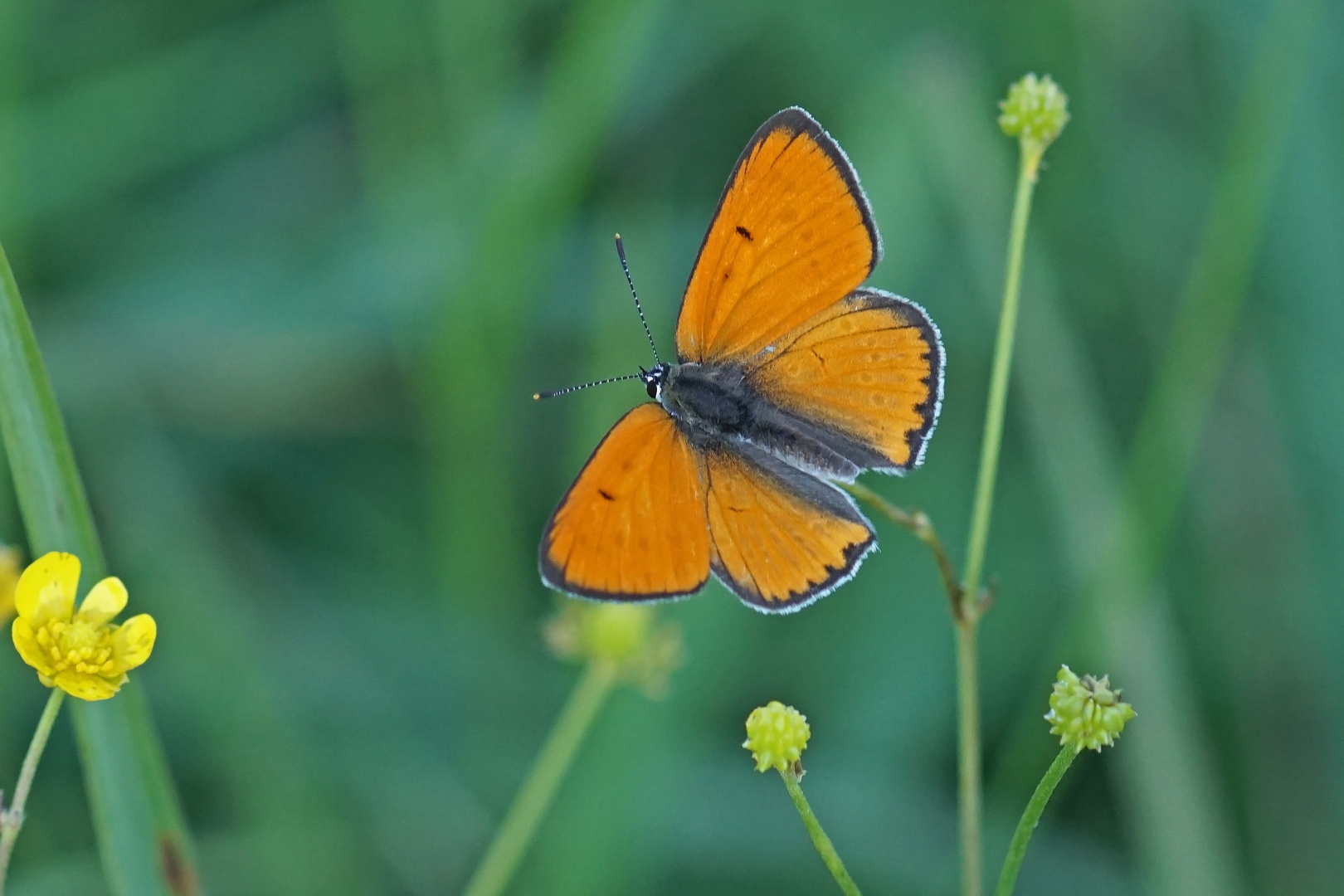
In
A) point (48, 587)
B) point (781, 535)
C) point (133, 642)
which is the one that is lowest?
point (781, 535)

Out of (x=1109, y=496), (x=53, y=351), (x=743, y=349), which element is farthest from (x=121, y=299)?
(x=1109, y=496)

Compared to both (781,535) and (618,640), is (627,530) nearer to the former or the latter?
(781,535)

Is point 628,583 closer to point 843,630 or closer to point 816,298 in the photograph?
point 816,298

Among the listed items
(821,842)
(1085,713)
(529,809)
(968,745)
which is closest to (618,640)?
(529,809)

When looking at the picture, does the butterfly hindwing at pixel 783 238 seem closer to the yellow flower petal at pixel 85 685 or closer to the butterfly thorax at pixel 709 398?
the butterfly thorax at pixel 709 398

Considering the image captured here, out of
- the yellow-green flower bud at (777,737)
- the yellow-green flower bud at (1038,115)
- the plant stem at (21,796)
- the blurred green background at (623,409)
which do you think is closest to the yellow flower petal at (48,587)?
the plant stem at (21,796)

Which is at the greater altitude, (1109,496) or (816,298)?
(816,298)
